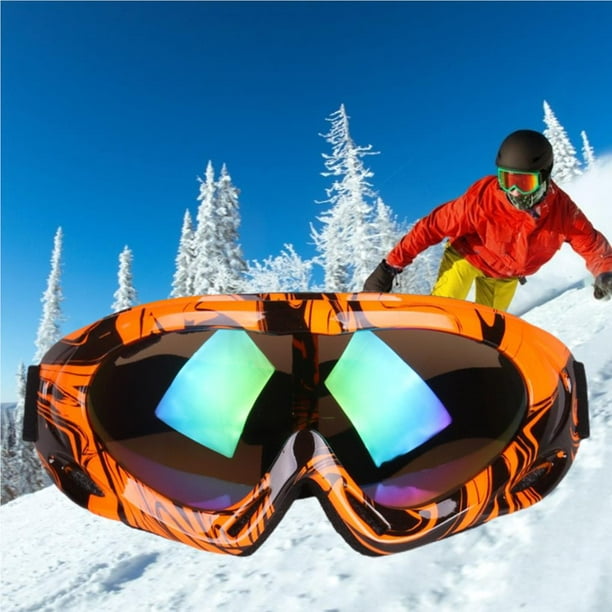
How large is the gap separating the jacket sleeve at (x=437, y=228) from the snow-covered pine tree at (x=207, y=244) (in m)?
19.6

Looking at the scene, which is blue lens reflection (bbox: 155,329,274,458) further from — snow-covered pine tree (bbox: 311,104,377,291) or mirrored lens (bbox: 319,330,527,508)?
snow-covered pine tree (bbox: 311,104,377,291)

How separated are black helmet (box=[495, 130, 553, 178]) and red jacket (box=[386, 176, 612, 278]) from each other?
0.82 ft

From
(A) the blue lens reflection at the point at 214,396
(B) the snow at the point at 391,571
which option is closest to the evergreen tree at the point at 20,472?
(B) the snow at the point at 391,571

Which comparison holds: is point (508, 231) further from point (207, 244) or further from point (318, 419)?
point (207, 244)

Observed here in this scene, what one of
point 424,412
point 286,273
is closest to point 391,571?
point 424,412

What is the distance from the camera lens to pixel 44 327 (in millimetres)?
35188

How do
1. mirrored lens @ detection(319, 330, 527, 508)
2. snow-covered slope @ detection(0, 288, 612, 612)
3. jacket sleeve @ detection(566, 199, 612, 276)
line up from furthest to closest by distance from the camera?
jacket sleeve @ detection(566, 199, 612, 276) < mirrored lens @ detection(319, 330, 527, 508) < snow-covered slope @ detection(0, 288, 612, 612)

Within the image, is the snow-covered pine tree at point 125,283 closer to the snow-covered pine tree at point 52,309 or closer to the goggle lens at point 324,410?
the snow-covered pine tree at point 52,309

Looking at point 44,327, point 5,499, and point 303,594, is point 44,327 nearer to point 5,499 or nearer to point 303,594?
point 5,499

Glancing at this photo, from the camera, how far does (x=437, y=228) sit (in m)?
3.50

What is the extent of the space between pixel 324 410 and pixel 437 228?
2.17 meters

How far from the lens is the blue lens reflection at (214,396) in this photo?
65.6 inches

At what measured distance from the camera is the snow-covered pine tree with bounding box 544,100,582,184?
135 ft

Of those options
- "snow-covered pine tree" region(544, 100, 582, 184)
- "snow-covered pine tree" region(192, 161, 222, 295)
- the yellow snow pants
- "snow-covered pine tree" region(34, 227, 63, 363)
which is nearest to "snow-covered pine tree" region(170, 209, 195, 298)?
"snow-covered pine tree" region(192, 161, 222, 295)
